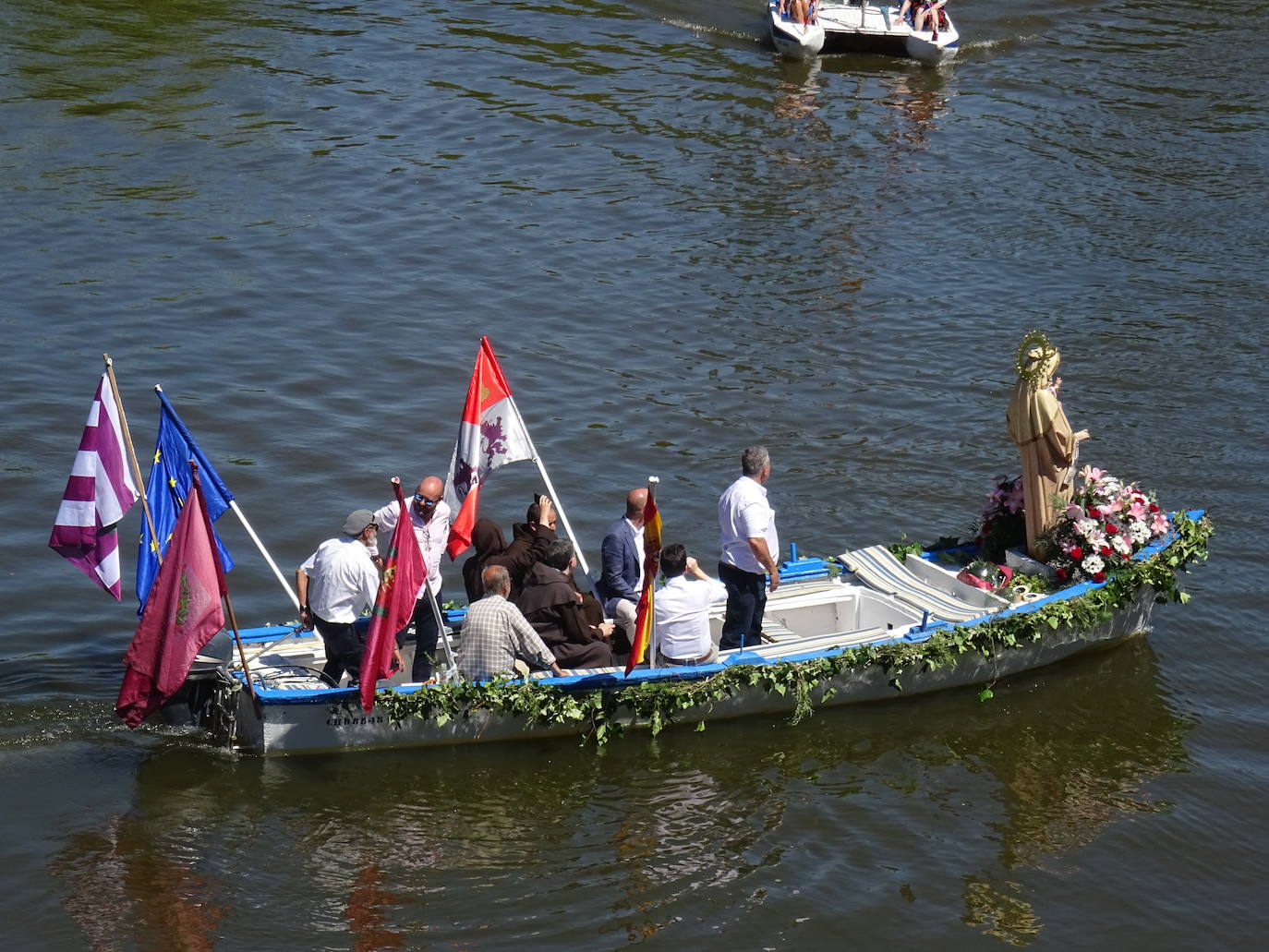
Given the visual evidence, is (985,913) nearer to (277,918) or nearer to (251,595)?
(277,918)

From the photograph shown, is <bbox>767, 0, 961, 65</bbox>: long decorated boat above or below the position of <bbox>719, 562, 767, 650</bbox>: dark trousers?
above

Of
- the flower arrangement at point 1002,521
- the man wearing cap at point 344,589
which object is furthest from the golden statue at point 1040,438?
the man wearing cap at point 344,589

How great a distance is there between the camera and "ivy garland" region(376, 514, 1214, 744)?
12.5 m

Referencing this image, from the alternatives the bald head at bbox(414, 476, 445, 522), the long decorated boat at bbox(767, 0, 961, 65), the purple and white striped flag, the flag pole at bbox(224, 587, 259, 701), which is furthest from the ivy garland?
the long decorated boat at bbox(767, 0, 961, 65)

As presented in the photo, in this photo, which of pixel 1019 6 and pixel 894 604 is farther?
pixel 1019 6

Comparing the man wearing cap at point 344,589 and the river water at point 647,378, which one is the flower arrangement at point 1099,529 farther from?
the man wearing cap at point 344,589

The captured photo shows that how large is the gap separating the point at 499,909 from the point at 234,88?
2450 cm

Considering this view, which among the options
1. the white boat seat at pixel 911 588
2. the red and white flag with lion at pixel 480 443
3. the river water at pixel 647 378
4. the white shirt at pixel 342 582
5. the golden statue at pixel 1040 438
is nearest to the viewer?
the river water at pixel 647 378

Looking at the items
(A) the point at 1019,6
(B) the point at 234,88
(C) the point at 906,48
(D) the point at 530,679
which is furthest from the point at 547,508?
(A) the point at 1019,6

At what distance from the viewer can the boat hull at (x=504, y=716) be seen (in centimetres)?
1245

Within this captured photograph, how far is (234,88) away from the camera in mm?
31812

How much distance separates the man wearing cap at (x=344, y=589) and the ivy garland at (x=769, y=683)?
0.48 metres

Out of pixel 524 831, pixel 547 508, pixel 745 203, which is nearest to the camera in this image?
pixel 524 831

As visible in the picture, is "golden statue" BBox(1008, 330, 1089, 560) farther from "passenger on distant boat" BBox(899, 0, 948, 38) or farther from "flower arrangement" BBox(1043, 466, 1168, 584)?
"passenger on distant boat" BBox(899, 0, 948, 38)
